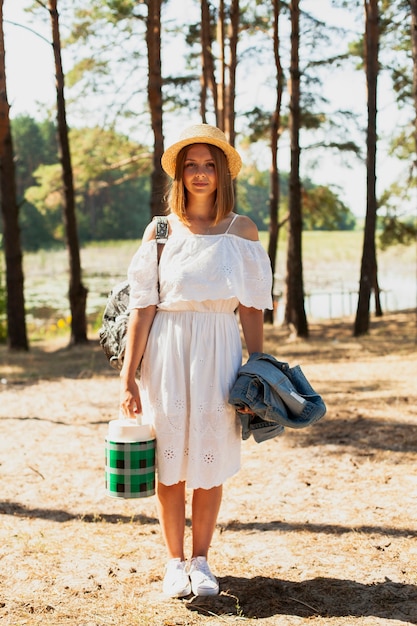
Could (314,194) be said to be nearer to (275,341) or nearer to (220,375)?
(275,341)

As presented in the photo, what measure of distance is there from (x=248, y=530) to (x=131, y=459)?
1.32 m

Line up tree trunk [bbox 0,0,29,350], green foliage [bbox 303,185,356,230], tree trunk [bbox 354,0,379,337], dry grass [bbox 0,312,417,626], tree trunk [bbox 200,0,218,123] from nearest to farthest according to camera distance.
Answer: dry grass [bbox 0,312,417,626] < tree trunk [bbox 0,0,29,350] < tree trunk [bbox 354,0,379,337] < tree trunk [bbox 200,0,218,123] < green foliage [bbox 303,185,356,230]

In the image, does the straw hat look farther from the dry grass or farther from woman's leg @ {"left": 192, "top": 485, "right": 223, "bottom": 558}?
the dry grass

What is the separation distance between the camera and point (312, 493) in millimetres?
4500

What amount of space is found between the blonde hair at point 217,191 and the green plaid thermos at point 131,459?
86cm

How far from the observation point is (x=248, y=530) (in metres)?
3.94

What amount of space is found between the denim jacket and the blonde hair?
0.61 m

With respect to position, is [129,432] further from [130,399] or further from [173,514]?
[173,514]

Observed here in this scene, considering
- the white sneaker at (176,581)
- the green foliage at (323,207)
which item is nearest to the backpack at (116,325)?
the white sneaker at (176,581)

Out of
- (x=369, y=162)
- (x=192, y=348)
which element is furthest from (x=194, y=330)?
(x=369, y=162)

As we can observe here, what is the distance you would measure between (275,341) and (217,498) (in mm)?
10544

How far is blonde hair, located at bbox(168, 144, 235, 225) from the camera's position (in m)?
3.00

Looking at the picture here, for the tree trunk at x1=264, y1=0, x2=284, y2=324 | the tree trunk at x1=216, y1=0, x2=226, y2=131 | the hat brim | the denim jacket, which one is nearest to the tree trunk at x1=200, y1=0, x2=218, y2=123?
the tree trunk at x1=216, y1=0, x2=226, y2=131

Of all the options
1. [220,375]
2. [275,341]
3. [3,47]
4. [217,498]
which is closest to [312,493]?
[217,498]
